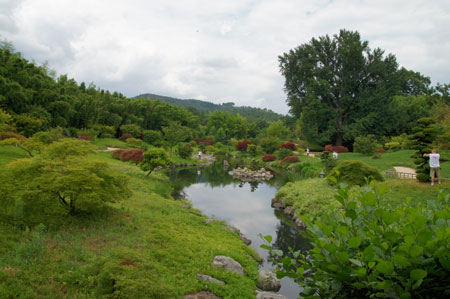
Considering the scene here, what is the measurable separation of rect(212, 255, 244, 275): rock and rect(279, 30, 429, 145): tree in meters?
27.7

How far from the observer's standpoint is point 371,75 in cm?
3206

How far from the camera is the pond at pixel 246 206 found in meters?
9.84

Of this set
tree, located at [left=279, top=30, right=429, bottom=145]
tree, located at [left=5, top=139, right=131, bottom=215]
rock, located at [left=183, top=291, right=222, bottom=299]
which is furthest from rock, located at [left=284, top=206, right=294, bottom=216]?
tree, located at [left=279, top=30, right=429, bottom=145]

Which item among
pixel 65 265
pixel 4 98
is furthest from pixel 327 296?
pixel 4 98

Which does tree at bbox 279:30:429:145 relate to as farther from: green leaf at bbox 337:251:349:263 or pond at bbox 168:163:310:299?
green leaf at bbox 337:251:349:263

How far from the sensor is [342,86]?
32.8 meters

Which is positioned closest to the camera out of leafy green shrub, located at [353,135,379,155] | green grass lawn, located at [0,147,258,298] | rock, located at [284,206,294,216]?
green grass lawn, located at [0,147,258,298]

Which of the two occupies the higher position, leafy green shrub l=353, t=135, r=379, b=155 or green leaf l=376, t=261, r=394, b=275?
leafy green shrub l=353, t=135, r=379, b=155

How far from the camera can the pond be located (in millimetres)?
9844

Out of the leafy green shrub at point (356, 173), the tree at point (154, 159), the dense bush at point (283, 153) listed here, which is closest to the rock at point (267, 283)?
the leafy green shrub at point (356, 173)

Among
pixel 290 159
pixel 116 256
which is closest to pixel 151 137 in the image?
pixel 290 159

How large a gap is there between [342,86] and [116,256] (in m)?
33.6

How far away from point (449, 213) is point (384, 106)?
3434cm

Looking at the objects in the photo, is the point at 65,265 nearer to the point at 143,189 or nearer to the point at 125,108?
the point at 143,189
